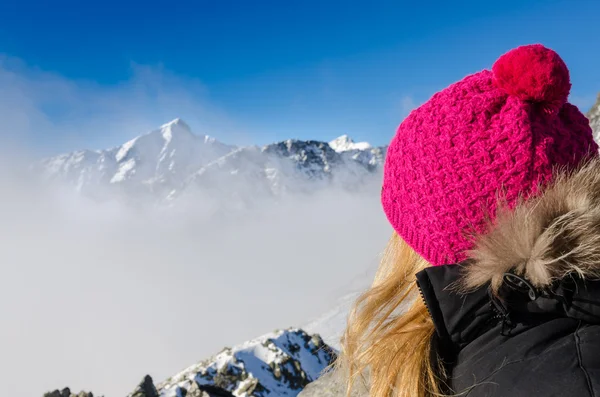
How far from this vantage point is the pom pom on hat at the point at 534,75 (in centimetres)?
264

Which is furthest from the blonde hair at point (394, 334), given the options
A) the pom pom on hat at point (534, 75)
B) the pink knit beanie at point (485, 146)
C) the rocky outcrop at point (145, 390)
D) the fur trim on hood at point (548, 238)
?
the rocky outcrop at point (145, 390)

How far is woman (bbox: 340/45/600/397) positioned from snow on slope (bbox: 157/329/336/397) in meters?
101

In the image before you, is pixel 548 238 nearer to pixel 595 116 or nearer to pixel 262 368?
pixel 595 116

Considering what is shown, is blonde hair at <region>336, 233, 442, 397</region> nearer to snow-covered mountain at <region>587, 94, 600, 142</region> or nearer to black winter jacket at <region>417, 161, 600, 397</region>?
black winter jacket at <region>417, 161, 600, 397</region>

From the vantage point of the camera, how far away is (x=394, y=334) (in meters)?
3.04

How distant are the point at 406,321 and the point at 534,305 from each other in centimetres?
94

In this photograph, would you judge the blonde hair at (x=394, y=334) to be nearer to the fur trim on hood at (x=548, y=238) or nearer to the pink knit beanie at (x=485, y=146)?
the pink knit beanie at (x=485, y=146)

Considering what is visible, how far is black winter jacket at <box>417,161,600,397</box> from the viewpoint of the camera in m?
2.17

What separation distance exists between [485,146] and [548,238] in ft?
2.35

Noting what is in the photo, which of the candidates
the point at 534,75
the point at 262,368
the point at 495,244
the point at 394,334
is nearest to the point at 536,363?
the point at 495,244

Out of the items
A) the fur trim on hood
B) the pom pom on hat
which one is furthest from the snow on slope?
the pom pom on hat

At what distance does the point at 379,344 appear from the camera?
10.1 feet

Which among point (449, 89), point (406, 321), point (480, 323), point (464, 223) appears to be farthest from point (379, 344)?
point (449, 89)

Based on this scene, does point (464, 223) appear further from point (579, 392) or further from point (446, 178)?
point (579, 392)
